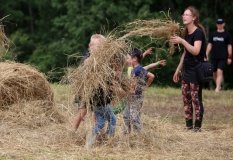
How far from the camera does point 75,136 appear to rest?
796cm

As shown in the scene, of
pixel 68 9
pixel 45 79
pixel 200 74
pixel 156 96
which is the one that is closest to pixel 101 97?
pixel 200 74

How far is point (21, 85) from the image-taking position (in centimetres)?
995

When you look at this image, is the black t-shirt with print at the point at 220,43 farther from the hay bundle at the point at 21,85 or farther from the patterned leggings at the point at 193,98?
the hay bundle at the point at 21,85

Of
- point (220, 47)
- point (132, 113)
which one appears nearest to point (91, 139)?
point (132, 113)

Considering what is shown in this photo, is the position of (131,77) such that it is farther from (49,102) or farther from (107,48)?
(49,102)

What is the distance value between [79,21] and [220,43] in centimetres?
1487

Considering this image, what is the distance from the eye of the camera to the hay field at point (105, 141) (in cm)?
720

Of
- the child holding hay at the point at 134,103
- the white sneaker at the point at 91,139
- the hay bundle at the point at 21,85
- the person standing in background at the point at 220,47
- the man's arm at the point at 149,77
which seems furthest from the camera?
the person standing in background at the point at 220,47

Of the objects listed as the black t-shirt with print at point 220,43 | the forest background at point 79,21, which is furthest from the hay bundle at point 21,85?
the forest background at point 79,21

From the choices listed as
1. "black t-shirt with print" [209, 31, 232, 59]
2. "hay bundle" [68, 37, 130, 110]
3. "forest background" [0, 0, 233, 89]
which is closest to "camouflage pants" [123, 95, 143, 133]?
"hay bundle" [68, 37, 130, 110]

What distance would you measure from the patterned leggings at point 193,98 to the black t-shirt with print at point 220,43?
6569 millimetres

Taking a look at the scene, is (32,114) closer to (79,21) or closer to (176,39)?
(176,39)

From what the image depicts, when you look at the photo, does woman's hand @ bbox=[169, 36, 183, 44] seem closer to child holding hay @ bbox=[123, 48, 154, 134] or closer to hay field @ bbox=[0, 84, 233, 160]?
child holding hay @ bbox=[123, 48, 154, 134]

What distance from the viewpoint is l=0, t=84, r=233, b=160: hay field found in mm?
7196
